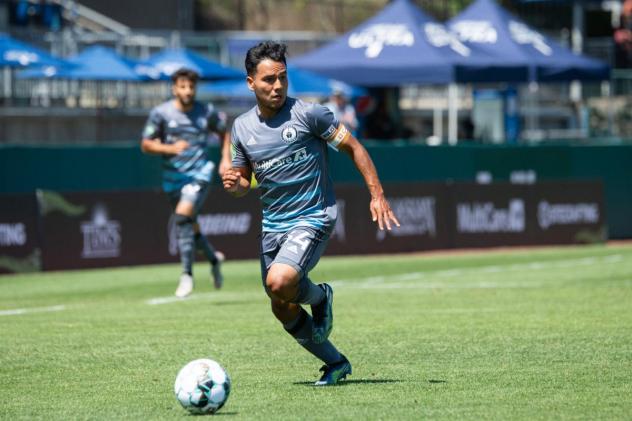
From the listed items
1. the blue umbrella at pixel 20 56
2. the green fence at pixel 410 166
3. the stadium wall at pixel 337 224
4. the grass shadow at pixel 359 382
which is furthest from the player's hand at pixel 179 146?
the blue umbrella at pixel 20 56

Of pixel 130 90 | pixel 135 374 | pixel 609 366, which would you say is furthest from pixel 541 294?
pixel 130 90

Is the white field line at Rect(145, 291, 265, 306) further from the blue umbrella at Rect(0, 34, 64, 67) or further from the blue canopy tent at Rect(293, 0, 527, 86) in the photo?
the blue canopy tent at Rect(293, 0, 527, 86)

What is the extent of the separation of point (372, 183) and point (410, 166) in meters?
17.0

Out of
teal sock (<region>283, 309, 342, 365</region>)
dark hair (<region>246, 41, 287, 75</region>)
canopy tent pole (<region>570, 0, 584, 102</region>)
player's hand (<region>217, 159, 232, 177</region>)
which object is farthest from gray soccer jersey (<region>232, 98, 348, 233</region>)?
canopy tent pole (<region>570, 0, 584, 102</region>)

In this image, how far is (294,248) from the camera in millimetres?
8844

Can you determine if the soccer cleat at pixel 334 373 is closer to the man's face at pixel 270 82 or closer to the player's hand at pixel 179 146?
the man's face at pixel 270 82

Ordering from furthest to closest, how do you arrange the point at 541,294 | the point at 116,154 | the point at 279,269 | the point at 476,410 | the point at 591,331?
the point at 116,154, the point at 541,294, the point at 591,331, the point at 279,269, the point at 476,410

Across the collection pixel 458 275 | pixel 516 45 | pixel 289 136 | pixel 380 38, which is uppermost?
pixel 380 38

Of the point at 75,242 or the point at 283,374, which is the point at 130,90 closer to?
the point at 75,242

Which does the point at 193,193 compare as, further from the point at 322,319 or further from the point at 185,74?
the point at 322,319

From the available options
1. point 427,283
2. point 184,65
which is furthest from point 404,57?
point 427,283

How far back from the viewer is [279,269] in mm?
8719

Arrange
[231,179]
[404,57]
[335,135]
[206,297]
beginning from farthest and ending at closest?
1. [404,57]
2. [206,297]
3. [335,135]
4. [231,179]

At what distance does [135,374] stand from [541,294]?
723cm
